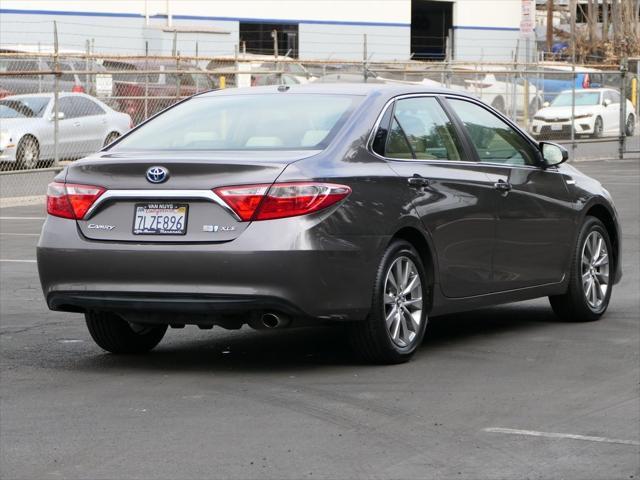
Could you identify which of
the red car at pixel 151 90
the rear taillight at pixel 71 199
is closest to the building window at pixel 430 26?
the red car at pixel 151 90

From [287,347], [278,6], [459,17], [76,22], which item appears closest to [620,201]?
→ [287,347]

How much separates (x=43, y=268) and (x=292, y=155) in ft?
4.79

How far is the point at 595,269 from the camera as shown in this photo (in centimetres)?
988

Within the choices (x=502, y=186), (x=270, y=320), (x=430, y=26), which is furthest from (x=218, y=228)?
(x=430, y=26)

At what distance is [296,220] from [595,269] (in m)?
3.24

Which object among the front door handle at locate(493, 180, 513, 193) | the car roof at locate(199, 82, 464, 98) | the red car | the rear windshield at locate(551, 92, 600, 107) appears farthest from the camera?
the rear windshield at locate(551, 92, 600, 107)

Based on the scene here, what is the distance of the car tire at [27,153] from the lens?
2388 cm

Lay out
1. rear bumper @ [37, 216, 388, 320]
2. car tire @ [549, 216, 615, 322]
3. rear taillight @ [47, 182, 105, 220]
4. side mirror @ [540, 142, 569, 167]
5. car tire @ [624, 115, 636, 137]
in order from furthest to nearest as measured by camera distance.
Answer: car tire @ [624, 115, 636, 137], car tire @ [549, 216, 615, 322], side mirror @ [540, 142, 569, 167], rear taillight @ [47, 182, 105, 220], rear bumper @ [37, 216, 388, 320]

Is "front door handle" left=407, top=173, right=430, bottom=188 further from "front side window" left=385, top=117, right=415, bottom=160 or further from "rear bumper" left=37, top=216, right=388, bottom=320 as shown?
"rear bumper" left=37, top=216, right=388, bottom=320

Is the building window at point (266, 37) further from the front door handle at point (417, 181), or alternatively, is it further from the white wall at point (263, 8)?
the front door handle at point (417, 181)

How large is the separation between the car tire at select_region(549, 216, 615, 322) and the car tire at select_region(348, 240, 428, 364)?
1725 mm

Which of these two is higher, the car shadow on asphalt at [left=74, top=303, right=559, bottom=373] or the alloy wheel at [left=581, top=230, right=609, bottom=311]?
the alloy wheel at [left=581, top=230, right=609, bottom=311]

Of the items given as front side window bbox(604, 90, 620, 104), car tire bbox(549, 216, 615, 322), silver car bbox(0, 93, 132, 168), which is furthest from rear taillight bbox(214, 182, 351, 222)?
front side window bbox(604, 90, 620, 104)

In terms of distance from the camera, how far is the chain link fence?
2395 cm
